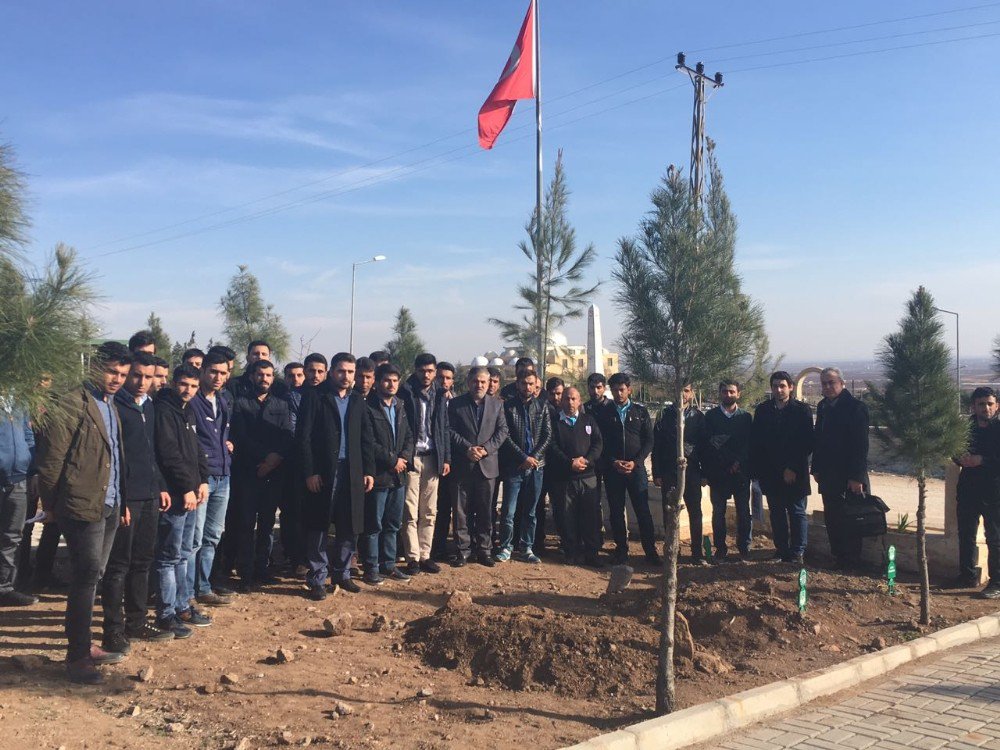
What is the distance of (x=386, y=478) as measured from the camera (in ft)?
26.9

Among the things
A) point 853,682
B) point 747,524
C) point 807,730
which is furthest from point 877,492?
point 807,730

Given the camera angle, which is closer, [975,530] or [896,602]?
[896,602]

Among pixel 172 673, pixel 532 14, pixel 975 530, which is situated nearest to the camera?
pixel 172 673

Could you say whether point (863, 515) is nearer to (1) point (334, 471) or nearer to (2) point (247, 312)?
(1) point (334, 471)

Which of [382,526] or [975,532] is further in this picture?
[975,532]

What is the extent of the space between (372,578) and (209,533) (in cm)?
168

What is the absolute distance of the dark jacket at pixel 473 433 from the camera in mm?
9164

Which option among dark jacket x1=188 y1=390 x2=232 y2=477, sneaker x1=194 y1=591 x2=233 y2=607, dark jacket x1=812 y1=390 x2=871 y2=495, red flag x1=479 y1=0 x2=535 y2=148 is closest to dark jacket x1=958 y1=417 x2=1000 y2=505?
dark jacket x1=812 y1=390 x2=871 y2=495

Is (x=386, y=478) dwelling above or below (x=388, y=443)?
below

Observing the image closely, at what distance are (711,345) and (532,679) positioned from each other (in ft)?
7.86

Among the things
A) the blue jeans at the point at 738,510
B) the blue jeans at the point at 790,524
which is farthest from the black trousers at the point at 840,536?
the blue jeans at the point at 738,510

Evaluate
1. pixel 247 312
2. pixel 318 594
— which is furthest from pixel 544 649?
pixel 247 312

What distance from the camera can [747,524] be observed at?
973 centimetres

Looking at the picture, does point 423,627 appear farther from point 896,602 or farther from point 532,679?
point 896,602
